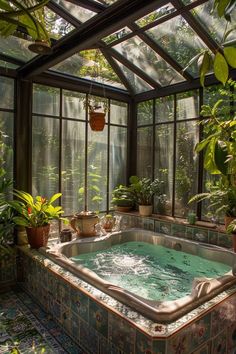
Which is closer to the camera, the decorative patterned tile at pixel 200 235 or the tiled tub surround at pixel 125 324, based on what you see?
the tiled tub surround at pixel 125 324

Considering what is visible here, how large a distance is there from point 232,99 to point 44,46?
256cm

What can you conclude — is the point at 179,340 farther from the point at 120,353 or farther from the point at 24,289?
the point at 24,289

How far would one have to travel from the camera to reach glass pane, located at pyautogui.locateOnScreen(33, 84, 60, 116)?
12.4ft

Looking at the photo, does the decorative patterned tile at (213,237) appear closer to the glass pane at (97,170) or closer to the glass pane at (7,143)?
the glass pane at (97,170)

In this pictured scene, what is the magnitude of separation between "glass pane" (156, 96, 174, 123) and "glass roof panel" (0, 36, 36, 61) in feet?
7.02

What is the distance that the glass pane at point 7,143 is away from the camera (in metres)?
3.49

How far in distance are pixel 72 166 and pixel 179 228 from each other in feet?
6.05

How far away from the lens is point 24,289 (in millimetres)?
3328

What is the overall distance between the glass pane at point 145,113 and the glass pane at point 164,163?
0.27m

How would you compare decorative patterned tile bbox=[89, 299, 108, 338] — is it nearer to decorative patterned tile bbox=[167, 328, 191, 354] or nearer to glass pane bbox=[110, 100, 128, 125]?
decorative patterned tile bbox=[167, 328, 191, 354]

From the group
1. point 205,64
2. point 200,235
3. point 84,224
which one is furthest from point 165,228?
point 205,64

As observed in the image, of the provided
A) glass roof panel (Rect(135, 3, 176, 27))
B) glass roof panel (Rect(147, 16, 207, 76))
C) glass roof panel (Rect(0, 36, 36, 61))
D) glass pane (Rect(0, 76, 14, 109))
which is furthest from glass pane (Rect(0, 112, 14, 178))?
glass roof panel (Rect(147, 16, 207, 76))

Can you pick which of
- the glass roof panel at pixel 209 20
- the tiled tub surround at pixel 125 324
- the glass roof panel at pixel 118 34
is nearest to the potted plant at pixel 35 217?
the tiled tub surround at pixel 125 324

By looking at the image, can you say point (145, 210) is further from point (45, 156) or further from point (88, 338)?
point (88, 338)
